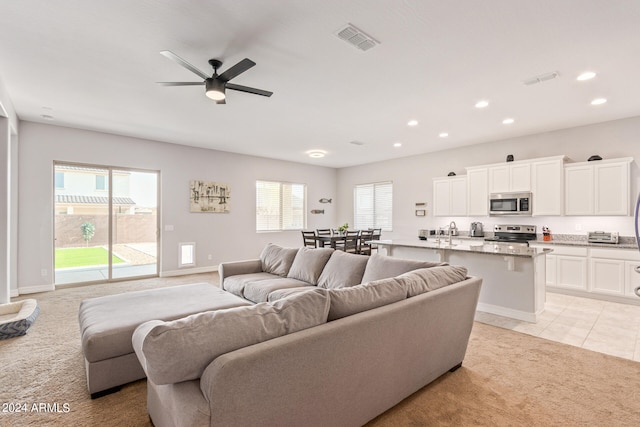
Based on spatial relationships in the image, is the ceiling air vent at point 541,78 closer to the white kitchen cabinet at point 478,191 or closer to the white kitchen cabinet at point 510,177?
the white kitchen cabinet at point 510,177

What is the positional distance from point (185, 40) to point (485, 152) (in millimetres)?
5980

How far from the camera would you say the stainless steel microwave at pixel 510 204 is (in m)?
5.58

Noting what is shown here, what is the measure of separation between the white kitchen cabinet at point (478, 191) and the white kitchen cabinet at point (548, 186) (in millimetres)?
813

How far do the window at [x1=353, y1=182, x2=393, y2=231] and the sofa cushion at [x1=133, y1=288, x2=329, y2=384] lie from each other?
23.4 ft

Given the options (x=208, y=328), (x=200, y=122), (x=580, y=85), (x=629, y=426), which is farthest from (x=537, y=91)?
(x=200, y=122)

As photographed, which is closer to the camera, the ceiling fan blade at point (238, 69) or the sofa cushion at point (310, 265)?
the ceiling fan blade at point (238, 69)

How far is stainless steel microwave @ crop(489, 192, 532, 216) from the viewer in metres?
5.58

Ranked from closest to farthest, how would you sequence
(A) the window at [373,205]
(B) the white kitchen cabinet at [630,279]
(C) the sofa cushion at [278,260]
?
(C) the sofa cushion at [278,260] < (B) the white kitchen cabinet at [630,279] < (A) the window at [373,205]

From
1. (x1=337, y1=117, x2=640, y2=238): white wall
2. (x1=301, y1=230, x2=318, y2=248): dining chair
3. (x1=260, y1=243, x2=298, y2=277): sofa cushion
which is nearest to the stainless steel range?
(x1=337, y1=117, x2=640, y2=238): white wall

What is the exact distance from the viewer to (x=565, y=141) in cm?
545

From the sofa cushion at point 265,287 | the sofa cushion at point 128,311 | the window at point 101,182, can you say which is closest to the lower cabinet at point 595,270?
the sofa cushion at point 265,287

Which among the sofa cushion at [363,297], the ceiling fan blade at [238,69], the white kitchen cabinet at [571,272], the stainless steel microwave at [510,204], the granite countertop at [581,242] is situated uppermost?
the ceiling fan blade at [238,69]

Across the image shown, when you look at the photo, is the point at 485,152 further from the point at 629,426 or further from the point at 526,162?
the point at 629,426

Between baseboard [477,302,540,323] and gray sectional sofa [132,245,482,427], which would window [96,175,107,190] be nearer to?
gray sectional sofa [132,245,482,427]
